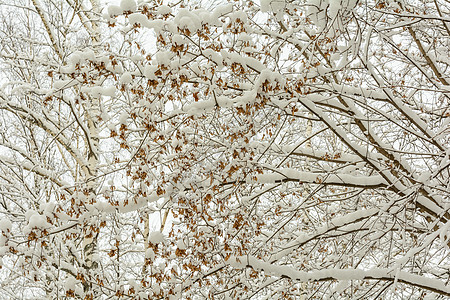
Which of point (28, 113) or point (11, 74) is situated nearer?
point (28, 113)

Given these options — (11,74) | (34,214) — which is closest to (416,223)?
(34,214)

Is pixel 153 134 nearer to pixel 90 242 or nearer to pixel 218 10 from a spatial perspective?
pixel 218 10

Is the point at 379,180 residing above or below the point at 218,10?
below

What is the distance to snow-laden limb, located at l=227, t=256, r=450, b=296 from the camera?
3682 mm

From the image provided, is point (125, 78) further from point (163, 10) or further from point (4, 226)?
point (4, 226)

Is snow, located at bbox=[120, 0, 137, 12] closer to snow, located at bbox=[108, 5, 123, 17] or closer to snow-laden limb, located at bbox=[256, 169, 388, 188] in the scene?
snow, located at bbox=[108, 5, 123, 17]

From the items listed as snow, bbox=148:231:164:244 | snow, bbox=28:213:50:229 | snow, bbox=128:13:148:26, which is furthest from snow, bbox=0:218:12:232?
snow, bbox=128:13:148:26

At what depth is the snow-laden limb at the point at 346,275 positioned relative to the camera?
3.68 meters

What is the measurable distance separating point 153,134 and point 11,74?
4.63m

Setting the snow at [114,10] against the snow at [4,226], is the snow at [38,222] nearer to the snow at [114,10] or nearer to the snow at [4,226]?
the snow at [4,226]

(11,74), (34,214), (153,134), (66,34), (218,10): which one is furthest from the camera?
(11,74)

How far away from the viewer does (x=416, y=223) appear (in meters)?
5.00

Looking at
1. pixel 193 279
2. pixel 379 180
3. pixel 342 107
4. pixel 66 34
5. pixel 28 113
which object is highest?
pixel 66 34

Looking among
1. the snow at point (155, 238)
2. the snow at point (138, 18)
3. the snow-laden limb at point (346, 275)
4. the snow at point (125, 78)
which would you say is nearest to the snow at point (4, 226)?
the snow at point (155, 238)
